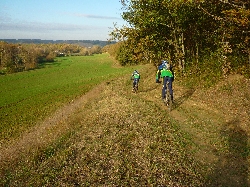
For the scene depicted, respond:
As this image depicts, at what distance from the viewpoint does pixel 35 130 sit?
18406 millimetres

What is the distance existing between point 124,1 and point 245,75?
14.5 meters

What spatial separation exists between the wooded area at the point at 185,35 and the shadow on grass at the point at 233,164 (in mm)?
9512

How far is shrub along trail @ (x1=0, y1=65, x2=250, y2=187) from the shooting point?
8.65 metres

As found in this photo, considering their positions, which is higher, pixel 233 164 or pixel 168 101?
pixel 168 101

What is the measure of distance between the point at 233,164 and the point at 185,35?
21.1m

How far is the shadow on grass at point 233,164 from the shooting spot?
8.12 metres

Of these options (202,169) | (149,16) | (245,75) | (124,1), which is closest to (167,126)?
(202,169)

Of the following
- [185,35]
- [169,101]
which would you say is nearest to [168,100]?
[169,101]

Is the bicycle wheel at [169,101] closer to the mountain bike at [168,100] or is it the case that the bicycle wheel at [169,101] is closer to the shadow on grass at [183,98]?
the mountain bike at [168,100]

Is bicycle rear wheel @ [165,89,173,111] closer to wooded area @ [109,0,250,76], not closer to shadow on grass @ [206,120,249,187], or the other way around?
shadow on grass @ [206,120,249,187]

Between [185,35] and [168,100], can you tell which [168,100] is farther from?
[185,35]

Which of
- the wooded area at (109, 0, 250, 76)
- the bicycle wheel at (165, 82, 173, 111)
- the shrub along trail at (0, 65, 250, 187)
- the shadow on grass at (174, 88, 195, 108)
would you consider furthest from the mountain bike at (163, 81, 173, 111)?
the wooded area at (109, 0, 250, 76)

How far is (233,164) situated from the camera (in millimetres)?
9117

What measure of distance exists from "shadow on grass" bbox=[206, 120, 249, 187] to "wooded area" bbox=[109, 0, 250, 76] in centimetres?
951
